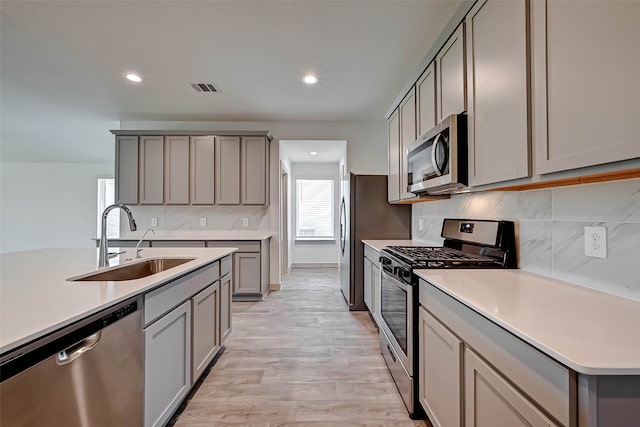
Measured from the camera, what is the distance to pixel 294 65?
2729mm

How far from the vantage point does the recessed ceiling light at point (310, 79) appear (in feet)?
9.66

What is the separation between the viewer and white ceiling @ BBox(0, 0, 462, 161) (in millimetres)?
2031

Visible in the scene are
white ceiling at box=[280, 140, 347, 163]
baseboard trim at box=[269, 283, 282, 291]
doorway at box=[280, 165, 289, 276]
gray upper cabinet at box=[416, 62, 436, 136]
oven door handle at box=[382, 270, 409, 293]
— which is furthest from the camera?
doorway at box=[280, 165, 289, 276]

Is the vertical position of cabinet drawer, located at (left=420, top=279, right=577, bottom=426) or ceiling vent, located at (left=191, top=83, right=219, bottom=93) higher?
ceiling vent, located at (left=191, top=83, right=219, bottom=93)

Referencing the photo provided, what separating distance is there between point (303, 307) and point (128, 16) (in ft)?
10.8

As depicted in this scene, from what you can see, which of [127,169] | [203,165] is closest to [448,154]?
[203,165]

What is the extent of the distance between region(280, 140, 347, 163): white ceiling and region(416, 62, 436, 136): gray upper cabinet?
86.7 inches

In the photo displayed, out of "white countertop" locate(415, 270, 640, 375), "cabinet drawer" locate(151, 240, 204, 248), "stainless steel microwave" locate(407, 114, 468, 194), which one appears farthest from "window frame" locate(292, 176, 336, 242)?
"white countertop" locate(415, 270, 640, 375)

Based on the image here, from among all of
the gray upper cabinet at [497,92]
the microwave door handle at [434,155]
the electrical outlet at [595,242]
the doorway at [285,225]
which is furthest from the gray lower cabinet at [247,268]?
the electrical outlet at [595,242]

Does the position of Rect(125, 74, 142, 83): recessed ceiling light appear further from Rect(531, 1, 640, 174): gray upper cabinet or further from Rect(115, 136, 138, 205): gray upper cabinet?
Rect(531, 1, 640, 174): gray upper cabinet

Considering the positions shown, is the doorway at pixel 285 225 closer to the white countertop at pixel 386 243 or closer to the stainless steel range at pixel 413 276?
the white countertop at pixel 386 243

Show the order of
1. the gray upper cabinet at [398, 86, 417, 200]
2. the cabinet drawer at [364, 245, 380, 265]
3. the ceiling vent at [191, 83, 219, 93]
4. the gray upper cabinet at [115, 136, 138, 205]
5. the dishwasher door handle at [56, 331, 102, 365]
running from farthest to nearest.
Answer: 1. the gray upper cabinet at [115, 136, 138, 205]
2. the ceiling vent at [191, 83, 219, 93]
3. the cabinet drawer at [364, 245, 380, 265]
4. the gray upper cabinet at [398, 86, 417, 200]
5. the dishwasher door handle at [56, 331, 102, 365]

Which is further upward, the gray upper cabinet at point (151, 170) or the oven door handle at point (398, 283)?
the gray upper cabinet at point (151, 170)

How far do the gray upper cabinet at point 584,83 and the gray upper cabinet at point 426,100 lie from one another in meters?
0.92
